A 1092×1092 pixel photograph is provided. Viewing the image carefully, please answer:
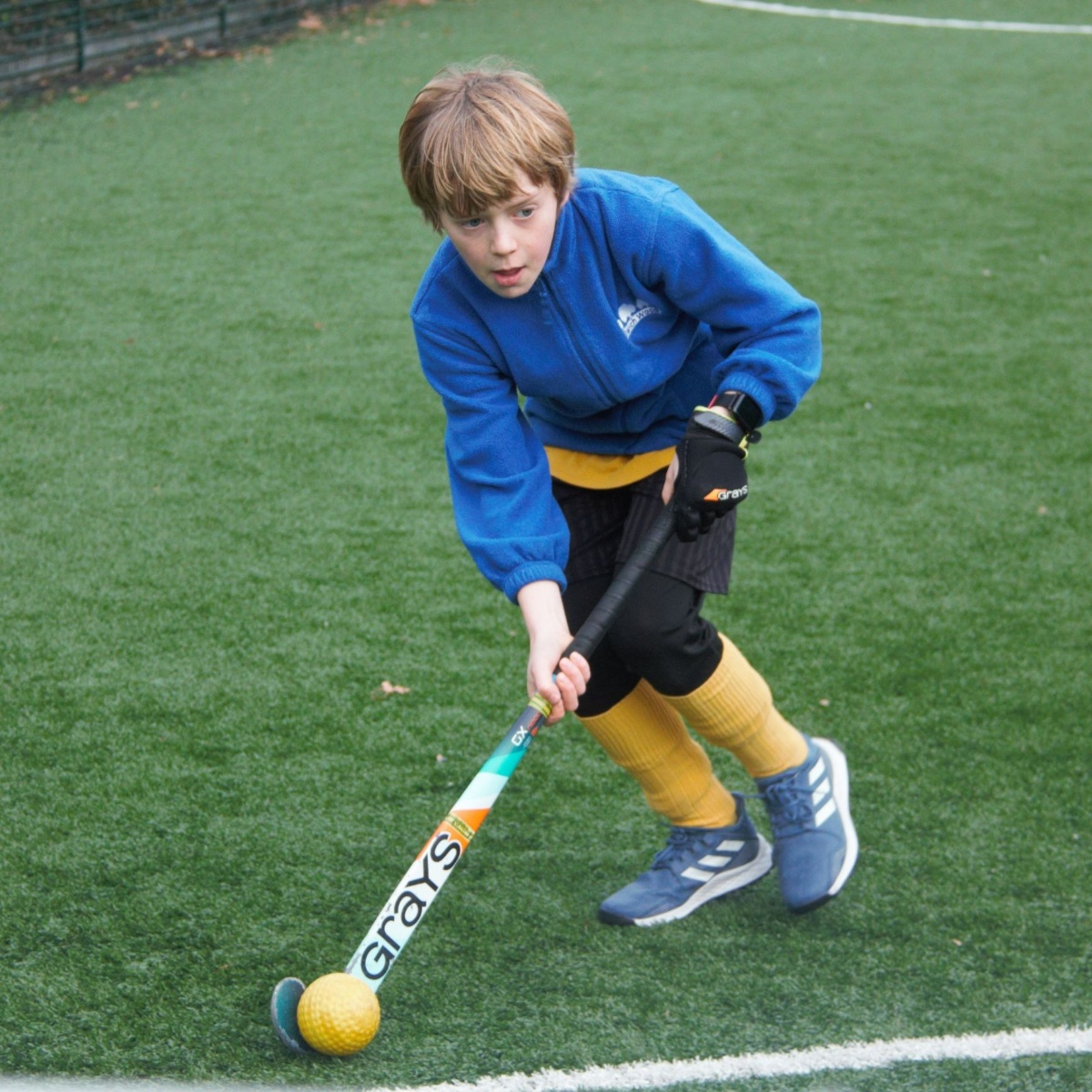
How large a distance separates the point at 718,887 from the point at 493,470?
102 cm

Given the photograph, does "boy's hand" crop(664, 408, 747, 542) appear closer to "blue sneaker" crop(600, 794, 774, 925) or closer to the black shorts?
the black shorts

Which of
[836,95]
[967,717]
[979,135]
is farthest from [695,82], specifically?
[967,717]

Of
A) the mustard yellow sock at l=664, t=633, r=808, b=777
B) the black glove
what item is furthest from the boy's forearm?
the mustard yellow sock at l=664, t=633, r=808, b=777

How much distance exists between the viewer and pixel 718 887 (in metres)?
2.97

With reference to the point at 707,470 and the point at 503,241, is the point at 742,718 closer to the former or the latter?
the point at 707,470

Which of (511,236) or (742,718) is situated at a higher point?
(511,236)

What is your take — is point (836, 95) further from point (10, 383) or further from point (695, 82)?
point (10, 383)

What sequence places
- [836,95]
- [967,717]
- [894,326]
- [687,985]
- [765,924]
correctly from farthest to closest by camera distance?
1. [836,95]
2. [894,326]
3. [967,717]
4. [765,924]
5. [687,985]

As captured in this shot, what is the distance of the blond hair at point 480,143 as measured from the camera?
88.7 inches

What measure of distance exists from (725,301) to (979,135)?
8.40m

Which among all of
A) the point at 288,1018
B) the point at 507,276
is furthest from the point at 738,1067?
the point at 507,276

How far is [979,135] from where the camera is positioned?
10.1 m

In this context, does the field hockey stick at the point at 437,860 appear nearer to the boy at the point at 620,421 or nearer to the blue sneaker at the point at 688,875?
the boy at the point at 620,421

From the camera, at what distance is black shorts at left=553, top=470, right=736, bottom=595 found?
272cm
